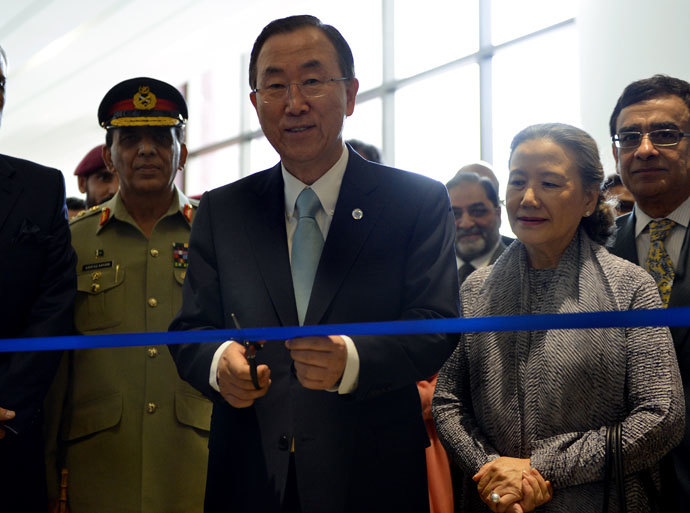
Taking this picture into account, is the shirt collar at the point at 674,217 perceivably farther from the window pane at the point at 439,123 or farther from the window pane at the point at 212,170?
the window pane at the point at 212,170

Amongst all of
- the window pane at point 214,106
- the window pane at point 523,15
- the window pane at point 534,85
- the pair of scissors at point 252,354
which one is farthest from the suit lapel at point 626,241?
the window pane at point 214,106

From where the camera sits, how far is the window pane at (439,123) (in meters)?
7.11

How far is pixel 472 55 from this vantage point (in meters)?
7.12

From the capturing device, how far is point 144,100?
7.80ft

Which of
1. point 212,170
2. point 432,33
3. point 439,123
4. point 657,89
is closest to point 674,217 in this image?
point 657,89

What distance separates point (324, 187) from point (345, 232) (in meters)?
0.14

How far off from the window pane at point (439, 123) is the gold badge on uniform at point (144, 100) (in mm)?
→ 4699

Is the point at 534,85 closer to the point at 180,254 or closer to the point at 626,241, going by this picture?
the point at 626,241

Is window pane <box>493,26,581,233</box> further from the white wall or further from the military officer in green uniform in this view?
the military officer in green uniform

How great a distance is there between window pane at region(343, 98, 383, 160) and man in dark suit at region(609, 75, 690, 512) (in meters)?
5.83

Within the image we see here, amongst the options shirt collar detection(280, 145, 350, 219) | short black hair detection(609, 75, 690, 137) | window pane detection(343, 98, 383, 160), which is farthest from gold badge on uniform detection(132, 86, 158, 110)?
window pane detection(343, 98, 383, 160)

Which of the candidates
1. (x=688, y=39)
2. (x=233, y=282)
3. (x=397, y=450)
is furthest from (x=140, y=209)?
(x=688, y=39)

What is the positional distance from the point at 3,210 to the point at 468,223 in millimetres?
1756

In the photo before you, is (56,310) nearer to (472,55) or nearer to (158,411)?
(158,411)
